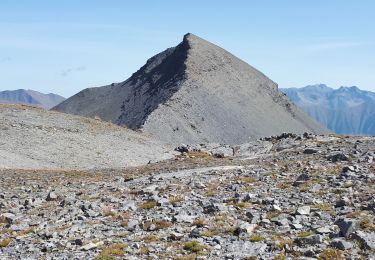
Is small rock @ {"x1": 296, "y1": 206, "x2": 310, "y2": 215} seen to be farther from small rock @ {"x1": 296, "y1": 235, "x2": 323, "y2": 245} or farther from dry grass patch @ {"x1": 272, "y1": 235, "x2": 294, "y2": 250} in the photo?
small rock @ {"x1": 296, "y1": 235, "x2": 323, "y2": 245}

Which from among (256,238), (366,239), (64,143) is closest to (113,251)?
(256,238)

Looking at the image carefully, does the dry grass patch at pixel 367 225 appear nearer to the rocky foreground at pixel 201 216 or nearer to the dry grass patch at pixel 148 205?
the rocky foreground at pixel 201 216

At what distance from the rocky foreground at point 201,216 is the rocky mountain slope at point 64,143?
68.7 ft

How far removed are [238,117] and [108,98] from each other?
57596 millimetres

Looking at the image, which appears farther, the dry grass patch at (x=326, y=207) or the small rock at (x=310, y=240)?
the dry grass patch at (x=326, y=207)

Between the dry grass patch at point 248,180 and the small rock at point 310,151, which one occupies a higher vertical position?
the small rock at point 310,151

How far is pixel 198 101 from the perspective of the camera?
136 meters

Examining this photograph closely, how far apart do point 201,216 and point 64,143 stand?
44.3m

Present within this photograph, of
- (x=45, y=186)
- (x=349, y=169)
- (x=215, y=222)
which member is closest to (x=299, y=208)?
(x=215, y=222)

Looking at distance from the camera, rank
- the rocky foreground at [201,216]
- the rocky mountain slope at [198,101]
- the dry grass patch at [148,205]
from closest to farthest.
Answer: the rocky foreground at [201,216] → the dry grass patch at [148,205] → the rocky mountain slope at [198,101]

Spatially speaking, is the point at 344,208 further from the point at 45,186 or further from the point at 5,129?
the point at 5,129

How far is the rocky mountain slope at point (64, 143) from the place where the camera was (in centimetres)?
5392

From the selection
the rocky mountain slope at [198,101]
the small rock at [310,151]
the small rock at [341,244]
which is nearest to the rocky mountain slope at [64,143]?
the small rock at [310,151]

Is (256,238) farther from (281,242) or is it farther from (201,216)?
(201,216)
